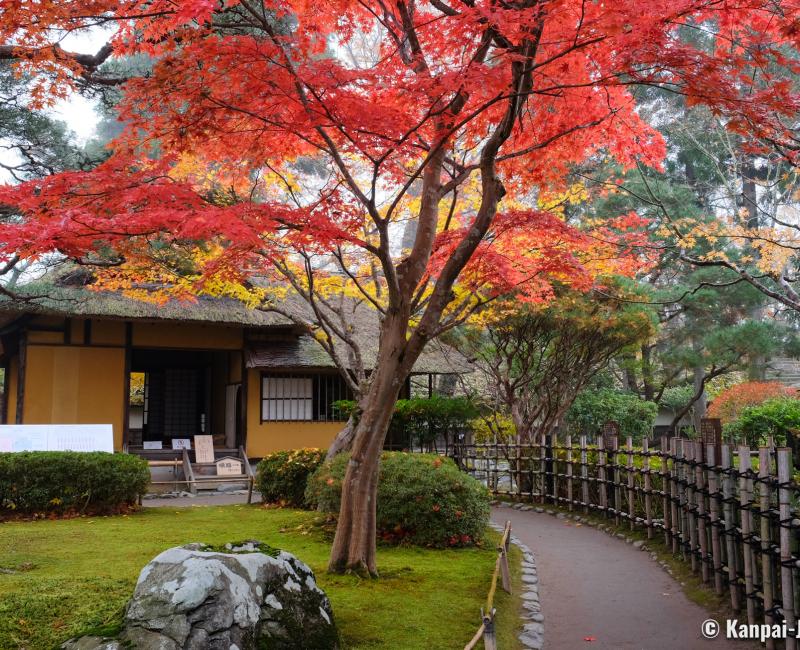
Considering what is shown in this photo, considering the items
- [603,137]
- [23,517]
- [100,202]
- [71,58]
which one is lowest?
[23,517]

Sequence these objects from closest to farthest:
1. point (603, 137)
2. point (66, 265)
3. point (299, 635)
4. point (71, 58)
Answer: point (299, 635) → point (603, 137) → point (71, 58) → point (66, 265)

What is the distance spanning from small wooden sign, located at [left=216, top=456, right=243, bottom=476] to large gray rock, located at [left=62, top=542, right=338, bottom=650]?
12.4 metres

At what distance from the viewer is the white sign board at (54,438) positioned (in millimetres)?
11047

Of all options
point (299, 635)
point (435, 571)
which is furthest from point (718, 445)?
point (299, 635)

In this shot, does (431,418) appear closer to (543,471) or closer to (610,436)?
(543,471)

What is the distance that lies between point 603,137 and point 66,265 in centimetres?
1370

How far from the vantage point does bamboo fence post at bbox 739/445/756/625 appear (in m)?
5.21

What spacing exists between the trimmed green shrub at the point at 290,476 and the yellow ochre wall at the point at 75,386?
559 centimetres

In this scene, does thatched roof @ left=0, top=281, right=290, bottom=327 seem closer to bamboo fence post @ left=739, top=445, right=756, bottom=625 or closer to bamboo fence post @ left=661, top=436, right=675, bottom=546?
bamboo fence post @ left=661, top=436, right=675, bottom=546

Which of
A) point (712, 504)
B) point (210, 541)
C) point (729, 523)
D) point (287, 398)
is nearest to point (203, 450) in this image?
point (287, 398)

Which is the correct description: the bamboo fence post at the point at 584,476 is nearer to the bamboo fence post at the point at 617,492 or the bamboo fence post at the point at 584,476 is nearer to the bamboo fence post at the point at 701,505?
the bamboo fence post at the point at 617,492

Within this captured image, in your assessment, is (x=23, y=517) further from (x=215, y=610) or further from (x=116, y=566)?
(x=215, y=610)

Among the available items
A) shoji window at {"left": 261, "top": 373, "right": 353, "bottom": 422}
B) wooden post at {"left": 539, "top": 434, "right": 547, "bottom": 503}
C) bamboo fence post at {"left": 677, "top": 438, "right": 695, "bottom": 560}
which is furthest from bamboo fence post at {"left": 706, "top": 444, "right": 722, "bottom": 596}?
shoji window at {"left": 261, "top": 373, "right": 353, "bottom": 422}

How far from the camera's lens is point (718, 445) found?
614cm
